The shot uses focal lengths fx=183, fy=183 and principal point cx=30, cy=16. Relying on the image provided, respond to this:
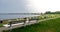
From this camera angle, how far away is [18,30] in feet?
46.3

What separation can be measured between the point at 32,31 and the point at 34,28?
33.1 inches

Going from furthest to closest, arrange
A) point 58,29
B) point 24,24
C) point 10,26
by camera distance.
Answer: point 58,29 < point 24,24 < point 10,26

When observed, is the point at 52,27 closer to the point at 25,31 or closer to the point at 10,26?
the point at 25,31

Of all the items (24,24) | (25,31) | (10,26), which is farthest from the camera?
(24,24)

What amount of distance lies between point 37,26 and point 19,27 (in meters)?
2.43

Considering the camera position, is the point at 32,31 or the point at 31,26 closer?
the point at 32,31

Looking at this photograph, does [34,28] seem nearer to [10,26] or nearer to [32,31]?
[32,31]

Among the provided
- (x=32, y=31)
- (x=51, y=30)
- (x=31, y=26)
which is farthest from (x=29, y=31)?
(x=51, y=30)

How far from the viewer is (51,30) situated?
1617 cm

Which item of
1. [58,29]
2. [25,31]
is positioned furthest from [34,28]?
[58,29]

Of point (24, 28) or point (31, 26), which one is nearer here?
point (24, 28)

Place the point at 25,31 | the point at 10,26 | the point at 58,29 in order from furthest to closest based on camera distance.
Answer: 1. the point at 58,29
2. the point at 25,31
3. the point at 10,26

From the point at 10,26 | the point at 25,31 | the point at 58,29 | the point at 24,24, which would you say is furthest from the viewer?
the point at 58,29

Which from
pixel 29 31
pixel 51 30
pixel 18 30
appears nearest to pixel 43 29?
pixel 51 30
